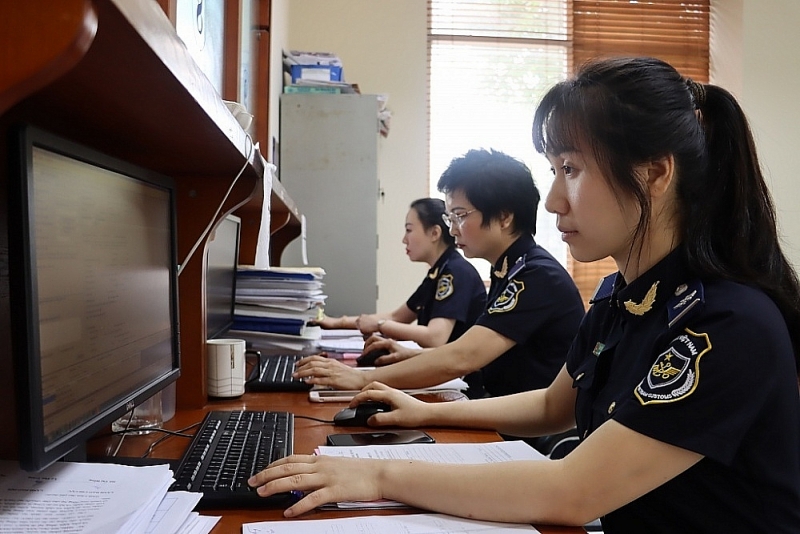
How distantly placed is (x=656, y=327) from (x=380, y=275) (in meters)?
3.01

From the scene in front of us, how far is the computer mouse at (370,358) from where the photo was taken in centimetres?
182

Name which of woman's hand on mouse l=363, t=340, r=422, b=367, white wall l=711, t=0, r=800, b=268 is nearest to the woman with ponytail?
woman's hand on mouse l=363, t=340, r=422, b=367

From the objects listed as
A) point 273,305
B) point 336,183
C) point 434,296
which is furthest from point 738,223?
point 336,183

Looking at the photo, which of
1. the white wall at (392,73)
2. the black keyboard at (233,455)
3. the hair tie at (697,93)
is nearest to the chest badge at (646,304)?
the hair tie at (697,93)

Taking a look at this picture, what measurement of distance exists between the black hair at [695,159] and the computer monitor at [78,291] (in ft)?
1.94

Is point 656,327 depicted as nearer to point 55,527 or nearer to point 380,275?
point 55,527

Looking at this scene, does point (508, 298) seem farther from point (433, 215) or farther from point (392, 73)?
point (392, 73)

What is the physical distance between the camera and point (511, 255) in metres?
1.88

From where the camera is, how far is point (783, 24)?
4.04 meters

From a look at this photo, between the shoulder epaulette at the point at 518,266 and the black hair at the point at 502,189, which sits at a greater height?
the black hair at the point at 502,189

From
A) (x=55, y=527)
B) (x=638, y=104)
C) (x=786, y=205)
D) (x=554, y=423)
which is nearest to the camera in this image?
(x=55, y=527)

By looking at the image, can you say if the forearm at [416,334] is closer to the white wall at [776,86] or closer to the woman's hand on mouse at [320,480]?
the woman's hand on mouse at [320,480]

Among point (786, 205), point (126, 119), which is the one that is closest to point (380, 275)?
point (786, 205)

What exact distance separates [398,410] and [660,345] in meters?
0.45
